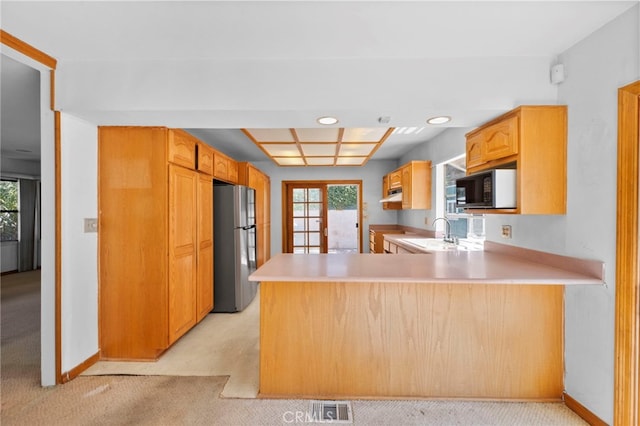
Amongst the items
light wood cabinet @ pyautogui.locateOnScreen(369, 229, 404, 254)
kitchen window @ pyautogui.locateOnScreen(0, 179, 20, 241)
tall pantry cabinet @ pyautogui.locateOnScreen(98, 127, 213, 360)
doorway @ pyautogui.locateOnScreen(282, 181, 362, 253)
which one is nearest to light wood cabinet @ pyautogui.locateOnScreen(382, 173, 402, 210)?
light wood cabinet @ pyautogui.locateOnScreen(369, 229, 404, 254)

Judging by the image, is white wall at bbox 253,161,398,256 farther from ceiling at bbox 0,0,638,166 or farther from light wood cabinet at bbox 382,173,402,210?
ceiling at bbox 0,0,638,166

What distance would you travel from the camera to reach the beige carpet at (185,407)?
5.90ft

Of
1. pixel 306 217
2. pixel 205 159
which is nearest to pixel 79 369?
pixel 205 159

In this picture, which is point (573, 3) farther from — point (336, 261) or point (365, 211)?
point (365, 211)

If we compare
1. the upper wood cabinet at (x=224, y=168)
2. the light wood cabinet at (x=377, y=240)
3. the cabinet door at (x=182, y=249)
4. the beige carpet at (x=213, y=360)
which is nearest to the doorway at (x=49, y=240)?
the beige carpet at (x=213, y=360)

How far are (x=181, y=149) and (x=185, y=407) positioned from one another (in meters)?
2.04

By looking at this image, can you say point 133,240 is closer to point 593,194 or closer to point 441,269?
point 441,269

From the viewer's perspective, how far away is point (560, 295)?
1.96 m

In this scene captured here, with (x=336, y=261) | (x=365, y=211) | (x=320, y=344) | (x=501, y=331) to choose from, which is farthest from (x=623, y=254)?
(x=365, y=211)

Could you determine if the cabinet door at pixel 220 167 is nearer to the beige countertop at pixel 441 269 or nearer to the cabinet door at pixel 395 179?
the beige countertop at pixel 441 269

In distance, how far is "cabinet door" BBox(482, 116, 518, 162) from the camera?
2025mm

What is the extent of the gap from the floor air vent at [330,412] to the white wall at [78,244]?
185 cm

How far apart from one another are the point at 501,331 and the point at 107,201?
315 centimetres

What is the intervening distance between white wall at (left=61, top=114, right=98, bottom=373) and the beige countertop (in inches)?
58.7
